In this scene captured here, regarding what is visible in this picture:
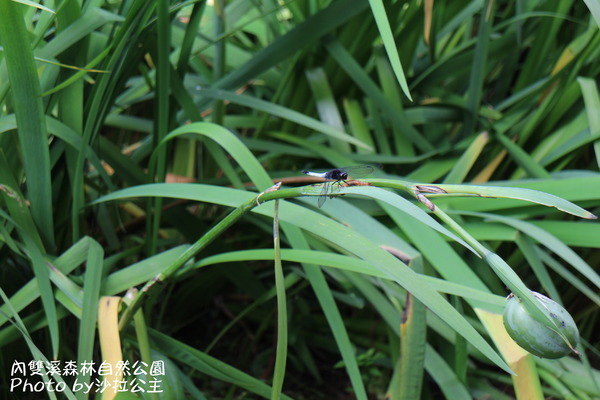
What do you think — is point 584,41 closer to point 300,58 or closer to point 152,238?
point 300,58

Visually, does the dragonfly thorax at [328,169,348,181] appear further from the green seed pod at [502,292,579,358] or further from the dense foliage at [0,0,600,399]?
the green seed pod at [502,292,579,358]

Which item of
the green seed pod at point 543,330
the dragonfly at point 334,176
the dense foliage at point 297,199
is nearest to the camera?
the green seed pod at point 543,330

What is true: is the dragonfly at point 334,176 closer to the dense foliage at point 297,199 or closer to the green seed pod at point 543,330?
the dense foliage at point 297,199

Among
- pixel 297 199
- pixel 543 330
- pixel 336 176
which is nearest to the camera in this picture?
pixel 543 330

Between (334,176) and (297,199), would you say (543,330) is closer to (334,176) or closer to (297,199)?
(334,176)

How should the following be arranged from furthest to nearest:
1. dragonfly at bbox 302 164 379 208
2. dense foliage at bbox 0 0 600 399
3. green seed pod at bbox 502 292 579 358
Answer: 1. dense foliage at bbox 0 0 600 399
2. dragonfly at bbox 302 164 379 208
3. green seed pod at bbox 502 292 579 358

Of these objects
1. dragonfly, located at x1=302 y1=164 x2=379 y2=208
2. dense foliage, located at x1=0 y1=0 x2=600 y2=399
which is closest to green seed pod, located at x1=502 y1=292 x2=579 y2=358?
dense foliage, located at x1=0 y1=0 x2=600 y2=399

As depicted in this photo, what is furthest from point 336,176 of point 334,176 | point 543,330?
point 543,330

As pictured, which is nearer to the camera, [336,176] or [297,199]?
[336,176]

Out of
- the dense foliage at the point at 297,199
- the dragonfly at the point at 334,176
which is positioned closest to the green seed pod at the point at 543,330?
the dense foliage at the point at 297,199
